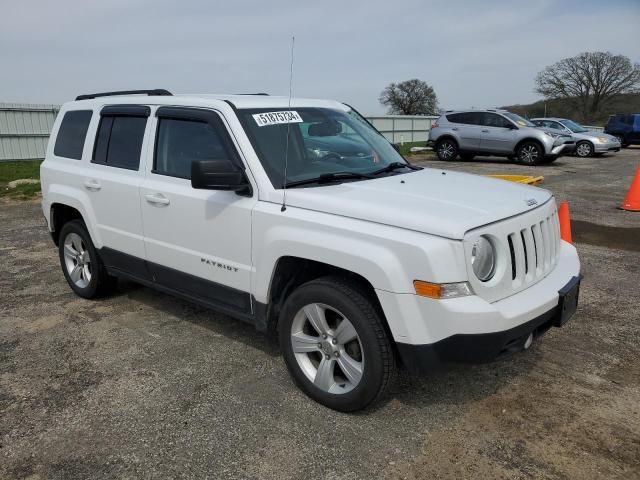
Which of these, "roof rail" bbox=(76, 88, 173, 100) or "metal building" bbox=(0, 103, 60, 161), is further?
"metal building" bbox=(0, 103, 60, 161)

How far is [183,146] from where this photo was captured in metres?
4.01

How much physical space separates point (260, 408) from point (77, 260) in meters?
2.97

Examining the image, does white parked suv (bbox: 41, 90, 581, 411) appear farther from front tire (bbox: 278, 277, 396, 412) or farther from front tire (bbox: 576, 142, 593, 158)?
front tire (bbox: 576, 142, 593, 158)

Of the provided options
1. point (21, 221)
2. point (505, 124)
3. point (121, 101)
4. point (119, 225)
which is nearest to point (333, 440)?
point (119, 225)

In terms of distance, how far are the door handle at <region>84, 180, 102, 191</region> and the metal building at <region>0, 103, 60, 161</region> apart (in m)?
17.8

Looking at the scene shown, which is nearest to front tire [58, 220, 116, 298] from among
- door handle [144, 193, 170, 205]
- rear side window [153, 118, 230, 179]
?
door handle [144, 193, 170, 205]

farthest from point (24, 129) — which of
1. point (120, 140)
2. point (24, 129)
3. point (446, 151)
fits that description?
point (120, 140)

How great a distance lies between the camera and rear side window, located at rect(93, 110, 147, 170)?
4.34m

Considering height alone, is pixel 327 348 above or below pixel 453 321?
below

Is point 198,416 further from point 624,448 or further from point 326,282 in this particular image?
point 624,448

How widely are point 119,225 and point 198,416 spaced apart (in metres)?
2.00

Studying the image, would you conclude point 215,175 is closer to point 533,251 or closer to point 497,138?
point 533,251

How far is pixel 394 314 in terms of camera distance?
2.82 meters

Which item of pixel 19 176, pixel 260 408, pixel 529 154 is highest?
pixel 529 154
